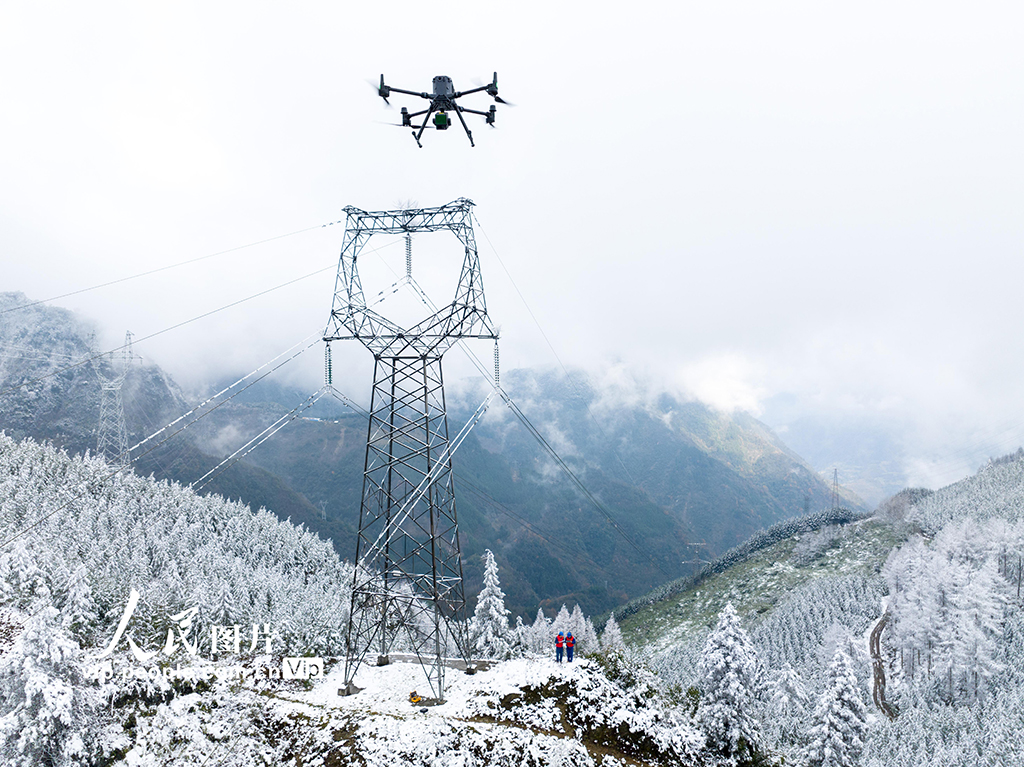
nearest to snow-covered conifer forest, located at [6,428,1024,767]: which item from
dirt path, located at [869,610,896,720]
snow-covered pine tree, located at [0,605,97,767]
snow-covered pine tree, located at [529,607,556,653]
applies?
snow-covered pine tree, located at [0,605,97,767]

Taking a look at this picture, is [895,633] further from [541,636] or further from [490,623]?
[490,623]

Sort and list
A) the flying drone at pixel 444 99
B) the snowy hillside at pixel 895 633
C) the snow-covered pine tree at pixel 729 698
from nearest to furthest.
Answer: the flying drone at pixel 444 99
the snow-covered pine tree at pixel 729 698
the snowy hillside at pixel 895 633

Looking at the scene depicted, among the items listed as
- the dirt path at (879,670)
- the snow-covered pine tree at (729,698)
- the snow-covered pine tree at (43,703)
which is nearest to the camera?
the snow-covered pine tree at (43,703)

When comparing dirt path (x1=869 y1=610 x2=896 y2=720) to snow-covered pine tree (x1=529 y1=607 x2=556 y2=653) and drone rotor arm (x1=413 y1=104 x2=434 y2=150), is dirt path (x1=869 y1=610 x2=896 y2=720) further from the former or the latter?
drone rotor arm (x1=413 y1=104 x2=434 y2=150)

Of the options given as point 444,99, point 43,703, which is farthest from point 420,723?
point 444,99

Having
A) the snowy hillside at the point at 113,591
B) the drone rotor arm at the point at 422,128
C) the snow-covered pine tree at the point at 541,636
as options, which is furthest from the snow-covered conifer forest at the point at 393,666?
the drone rotor arm at the point at 422,128

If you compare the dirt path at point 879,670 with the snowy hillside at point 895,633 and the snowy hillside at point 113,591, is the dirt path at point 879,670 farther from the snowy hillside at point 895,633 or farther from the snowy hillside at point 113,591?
the snowy hillside at point 113,591

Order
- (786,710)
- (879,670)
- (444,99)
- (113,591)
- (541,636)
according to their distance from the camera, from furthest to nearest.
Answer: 1. (541,636)
2. (879,670)
3. (786,710)
4. (113,591)
5. (444,99)
